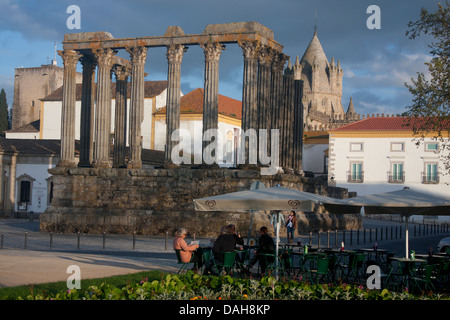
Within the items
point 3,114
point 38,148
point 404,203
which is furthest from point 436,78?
point 3,114

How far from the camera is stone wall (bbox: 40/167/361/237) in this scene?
35062mm

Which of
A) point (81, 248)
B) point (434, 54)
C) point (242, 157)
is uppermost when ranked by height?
point (434, 54)

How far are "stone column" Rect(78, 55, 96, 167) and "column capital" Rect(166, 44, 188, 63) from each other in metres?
6.28

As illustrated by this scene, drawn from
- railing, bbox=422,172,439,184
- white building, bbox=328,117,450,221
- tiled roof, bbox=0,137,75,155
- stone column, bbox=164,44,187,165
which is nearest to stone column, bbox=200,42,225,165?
stone column, bbox=164,44,187,165

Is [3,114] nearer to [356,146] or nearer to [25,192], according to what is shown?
[25,192]

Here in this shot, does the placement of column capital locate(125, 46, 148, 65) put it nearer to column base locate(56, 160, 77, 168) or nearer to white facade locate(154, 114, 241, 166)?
column base locate(56, 160, 77, 168)

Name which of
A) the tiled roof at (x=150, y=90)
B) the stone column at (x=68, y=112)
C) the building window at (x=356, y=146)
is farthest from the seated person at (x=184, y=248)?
the building window at (x=356, y=146)

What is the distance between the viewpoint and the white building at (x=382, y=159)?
68.9m

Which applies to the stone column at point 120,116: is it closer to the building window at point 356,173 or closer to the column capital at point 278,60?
the column capital at point 278,60

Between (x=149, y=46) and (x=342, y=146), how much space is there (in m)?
38.2

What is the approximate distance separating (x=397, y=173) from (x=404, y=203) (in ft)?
177

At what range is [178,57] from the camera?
122 feet
